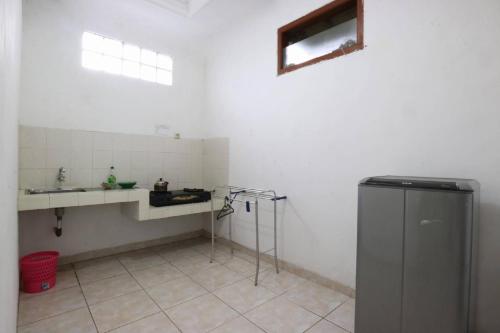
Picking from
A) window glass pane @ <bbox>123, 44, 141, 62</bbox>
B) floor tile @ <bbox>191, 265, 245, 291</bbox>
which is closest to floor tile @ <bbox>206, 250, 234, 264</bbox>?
floor tile @ <bbox>191, 265, 245, 291</bbox>

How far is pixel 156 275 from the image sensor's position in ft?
8.25

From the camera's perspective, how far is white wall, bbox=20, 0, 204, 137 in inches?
102

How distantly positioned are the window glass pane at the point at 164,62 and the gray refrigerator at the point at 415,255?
2991 mm

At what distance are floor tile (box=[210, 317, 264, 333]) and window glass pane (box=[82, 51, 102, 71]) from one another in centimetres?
291

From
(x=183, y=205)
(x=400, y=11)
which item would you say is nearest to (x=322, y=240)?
(x=183, y=205)

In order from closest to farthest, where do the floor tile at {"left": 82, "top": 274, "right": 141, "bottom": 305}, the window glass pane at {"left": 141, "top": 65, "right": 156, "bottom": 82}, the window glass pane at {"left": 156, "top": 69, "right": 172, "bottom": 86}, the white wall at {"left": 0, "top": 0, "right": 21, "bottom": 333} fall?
the white wall at {"left": 0, "top": 0, "right": 21, "bottom": 333}
the floor tile at {"left": 82, "top": 274, "right": 141, "bottom": 305}
the window glass pane at {"left": 141, "top": 65, "right": 156, "bottom": 82}
the window glass pane at {"left": 156, "top": 69, "right": 172, "bottom": 86}

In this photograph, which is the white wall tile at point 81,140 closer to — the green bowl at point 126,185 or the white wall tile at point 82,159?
the white wall tile at point 82,159

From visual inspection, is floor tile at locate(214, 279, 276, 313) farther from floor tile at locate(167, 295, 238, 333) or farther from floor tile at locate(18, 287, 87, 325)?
floor tile at locate(18, 287, 87, 325)

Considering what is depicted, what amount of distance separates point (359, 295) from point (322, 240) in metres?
0.81

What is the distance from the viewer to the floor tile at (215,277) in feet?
7.67

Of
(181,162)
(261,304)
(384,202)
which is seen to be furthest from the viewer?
(181,162)

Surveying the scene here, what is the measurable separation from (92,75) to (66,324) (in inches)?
95.4

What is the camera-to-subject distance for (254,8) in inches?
116

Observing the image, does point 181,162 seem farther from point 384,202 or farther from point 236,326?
point 384,202
